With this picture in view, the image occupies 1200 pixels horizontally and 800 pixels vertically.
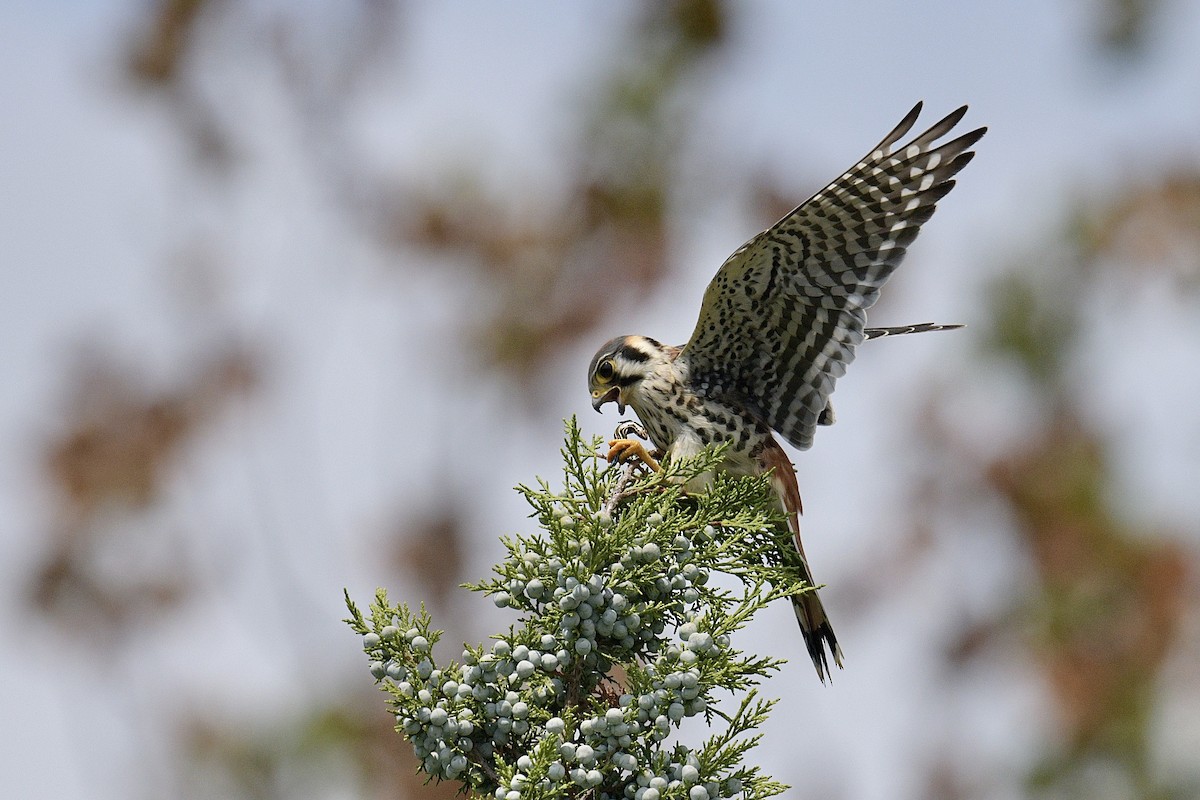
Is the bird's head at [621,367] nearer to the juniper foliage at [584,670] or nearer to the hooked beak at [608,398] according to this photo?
the hooked beak at [608,398]

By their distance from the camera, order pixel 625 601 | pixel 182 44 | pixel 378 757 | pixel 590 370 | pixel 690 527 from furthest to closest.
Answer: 1. pixel 182 44
2. pixel 378 757
3. pixel 590 370
4. pixel 690 527
5. pixel 625 601

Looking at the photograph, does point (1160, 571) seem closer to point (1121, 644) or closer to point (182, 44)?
point (1121, 644)

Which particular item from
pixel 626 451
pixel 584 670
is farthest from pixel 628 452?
pixel 584 670

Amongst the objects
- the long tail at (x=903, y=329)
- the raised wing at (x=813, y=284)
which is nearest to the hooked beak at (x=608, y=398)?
the raised wing at (x=813, y=284)

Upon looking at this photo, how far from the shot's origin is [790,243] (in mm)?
3857

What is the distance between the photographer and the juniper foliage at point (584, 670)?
2.46m

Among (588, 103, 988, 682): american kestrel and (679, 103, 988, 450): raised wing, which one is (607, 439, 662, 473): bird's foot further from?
(679, 103, 988, 450): raised wing

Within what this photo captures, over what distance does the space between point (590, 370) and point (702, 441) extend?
46 centimetres

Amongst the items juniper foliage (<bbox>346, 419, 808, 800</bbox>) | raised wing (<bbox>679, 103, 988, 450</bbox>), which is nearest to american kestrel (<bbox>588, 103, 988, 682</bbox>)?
raised wing (<bbox>679, 103, 988, 450</bbox>)

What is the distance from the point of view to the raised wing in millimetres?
3721

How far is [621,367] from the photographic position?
4.05 metres

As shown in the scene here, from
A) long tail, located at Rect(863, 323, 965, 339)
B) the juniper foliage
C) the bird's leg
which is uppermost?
long tail, located at Rect(863, 323, 965, 339)

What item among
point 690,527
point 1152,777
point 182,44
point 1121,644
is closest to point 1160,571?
point 1121,644

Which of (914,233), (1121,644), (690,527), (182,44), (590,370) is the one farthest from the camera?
(1121,644)
